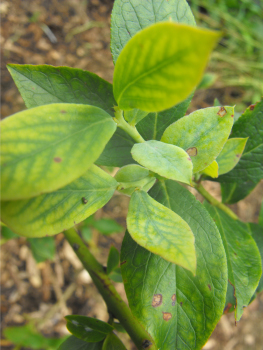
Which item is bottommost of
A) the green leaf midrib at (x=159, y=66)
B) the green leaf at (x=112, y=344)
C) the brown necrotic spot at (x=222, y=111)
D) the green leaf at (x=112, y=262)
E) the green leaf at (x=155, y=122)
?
the green leaf at (x=112, y=344)

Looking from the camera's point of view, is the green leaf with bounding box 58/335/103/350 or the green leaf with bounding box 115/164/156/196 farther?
the green leaf with bounding box 58/335/103/350

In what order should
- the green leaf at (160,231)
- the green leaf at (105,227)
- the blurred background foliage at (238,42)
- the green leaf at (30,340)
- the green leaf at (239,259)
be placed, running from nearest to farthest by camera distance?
1. the green leaf at (160,231)
2. the green leaf at (239,259)
3. the green leaf at (30,340)
4. the green leaf at (105,227)
5. the blurred background foliage at (238,42)

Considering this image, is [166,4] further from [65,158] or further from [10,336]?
[10,336]

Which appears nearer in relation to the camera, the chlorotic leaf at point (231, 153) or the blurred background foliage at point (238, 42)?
the chlorotic leaf at point (231, 153)

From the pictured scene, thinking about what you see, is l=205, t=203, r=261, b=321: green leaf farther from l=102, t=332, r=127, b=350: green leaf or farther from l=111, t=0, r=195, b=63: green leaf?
l=111, t=0, r=195, b=63: green leaf

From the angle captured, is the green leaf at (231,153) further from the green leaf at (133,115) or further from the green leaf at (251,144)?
the green leaf at (133,115)

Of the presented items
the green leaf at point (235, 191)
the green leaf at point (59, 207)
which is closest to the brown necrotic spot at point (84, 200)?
the green leaf at point (59, 207)

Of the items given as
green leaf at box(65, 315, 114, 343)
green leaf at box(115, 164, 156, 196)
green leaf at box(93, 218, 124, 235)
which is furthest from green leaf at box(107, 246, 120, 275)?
green leaf at box(93, 218, 124, 235)

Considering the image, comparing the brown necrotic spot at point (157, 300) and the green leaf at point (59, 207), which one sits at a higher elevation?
the green leaf at point (59, 207)
